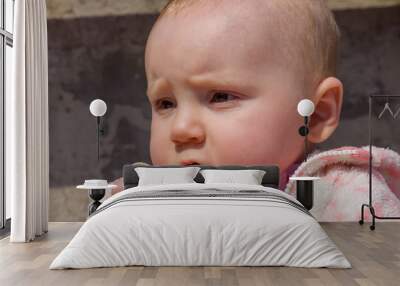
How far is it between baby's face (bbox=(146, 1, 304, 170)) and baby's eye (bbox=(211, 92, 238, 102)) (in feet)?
0.04

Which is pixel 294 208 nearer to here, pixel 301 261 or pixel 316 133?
pixel 301 261

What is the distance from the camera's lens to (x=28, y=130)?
541 cm

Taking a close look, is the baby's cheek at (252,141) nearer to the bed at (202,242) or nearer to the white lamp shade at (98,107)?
the white lamp shade at (98,107)

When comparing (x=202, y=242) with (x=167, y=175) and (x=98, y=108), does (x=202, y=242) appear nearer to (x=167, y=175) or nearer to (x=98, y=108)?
(x=167, y=175)

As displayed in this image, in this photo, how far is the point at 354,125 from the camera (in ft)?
21.3

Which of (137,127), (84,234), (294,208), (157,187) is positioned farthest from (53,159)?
(294,208)

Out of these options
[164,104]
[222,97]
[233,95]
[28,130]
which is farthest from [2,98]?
[233,95]

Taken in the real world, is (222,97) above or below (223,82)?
below

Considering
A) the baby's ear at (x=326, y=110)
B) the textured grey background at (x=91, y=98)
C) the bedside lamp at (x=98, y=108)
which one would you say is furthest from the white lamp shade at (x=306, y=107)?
the bedside lamp at (x=98, y=108)

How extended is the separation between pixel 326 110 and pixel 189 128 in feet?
5.14

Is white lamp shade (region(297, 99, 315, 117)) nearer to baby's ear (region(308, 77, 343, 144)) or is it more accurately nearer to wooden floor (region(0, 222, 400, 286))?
baby's ear (region(308, 77, 343, 144))

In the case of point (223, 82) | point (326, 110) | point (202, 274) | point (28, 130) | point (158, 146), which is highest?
point (223, 82)

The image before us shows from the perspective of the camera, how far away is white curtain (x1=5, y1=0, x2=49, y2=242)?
17.5ft

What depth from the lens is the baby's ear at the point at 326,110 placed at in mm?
6363
